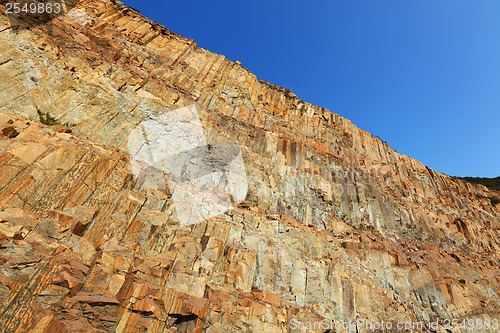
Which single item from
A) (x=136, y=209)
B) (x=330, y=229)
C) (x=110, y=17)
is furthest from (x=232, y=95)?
(x=136, y=209)

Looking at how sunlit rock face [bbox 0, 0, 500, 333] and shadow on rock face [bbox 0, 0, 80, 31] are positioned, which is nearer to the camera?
sunlit rock face [bbox 0, 0, 500, 333]

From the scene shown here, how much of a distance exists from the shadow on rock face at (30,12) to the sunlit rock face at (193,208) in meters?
0.80

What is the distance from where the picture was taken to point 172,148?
934 inches

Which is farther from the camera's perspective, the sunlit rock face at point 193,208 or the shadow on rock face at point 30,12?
the shadow on rock face at point 30,12

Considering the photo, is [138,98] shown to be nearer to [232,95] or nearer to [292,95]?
[232,95]

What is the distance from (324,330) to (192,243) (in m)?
9.57

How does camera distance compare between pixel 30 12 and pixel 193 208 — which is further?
pixel 30 12

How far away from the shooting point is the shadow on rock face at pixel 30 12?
20.2 metres

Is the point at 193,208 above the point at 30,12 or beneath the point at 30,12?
beneath

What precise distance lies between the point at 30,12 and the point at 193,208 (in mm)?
19906

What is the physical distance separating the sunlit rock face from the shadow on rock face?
80 centimetres

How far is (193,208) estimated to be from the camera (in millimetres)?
19391

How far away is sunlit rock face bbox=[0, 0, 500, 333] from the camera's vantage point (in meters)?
11.7

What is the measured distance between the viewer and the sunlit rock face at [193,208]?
38.3 feet
